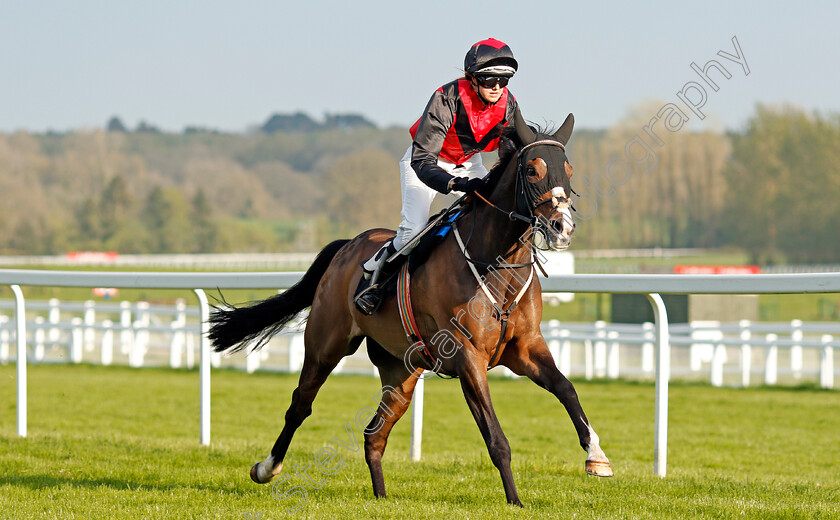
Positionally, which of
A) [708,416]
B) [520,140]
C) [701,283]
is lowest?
[708,416]

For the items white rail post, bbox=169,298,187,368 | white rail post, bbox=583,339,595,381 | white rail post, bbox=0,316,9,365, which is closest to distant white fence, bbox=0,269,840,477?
white rail post, bbox=583,339,595,381

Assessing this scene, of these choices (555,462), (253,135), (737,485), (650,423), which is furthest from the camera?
(253,135)

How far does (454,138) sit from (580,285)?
1.24 metres

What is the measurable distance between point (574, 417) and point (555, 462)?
6.22 feet

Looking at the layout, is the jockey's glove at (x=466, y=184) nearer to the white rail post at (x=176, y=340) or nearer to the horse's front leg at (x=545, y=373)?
the horse's front leg at (x=545, y=373)

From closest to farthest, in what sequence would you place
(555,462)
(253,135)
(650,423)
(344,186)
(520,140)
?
(520,140) → (555,462) → (650,423) → (344,186) → (253,135)

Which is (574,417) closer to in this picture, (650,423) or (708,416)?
(650,423)

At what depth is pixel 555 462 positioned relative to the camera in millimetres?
5773

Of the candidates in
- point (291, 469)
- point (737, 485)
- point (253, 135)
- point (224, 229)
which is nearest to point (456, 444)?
point (291, 469)

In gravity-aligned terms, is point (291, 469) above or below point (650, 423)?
above

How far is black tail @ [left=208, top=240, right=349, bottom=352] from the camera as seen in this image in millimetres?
5402

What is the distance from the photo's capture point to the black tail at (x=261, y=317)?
5.40 meters

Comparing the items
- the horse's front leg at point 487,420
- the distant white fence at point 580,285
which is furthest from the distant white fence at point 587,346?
the horse's front leg at point 487,420

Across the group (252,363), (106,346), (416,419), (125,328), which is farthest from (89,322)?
(416,419)
